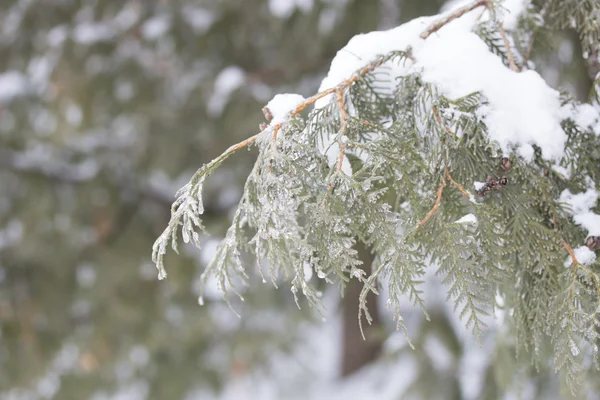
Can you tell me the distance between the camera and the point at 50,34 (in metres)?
3.13

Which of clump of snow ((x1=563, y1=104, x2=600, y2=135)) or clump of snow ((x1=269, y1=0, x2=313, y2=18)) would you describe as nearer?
clump of snow ((x1=563, y1=104, x2=600, y2=135))

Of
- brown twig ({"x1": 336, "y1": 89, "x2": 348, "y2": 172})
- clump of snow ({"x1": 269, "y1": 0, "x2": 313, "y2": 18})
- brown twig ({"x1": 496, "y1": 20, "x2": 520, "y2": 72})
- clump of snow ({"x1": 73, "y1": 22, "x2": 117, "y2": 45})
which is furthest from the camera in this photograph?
clump of snow ({"x1": 73, "y1": 22, "x2": 117, "y2": 45})

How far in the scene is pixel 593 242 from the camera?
0.89m

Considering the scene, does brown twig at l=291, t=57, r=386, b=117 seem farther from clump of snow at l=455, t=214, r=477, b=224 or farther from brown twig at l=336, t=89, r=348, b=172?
clump of snow at l=455, t=214, r=477, b=224

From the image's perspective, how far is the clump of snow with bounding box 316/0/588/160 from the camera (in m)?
0.91

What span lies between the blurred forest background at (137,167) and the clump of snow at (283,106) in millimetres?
1496

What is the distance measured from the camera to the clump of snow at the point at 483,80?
912mm

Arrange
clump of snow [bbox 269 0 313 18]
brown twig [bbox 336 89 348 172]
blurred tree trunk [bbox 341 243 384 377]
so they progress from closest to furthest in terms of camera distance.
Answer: brown twig [bbox 336 89 348 172] → clump of snow [bbox 269 0 313 18] → blurred tree trunk [bbox 341 243 384 377]

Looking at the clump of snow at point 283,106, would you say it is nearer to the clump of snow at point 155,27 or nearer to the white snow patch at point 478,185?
the white snow patch at point 478,185

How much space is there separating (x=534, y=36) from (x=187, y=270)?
2.41 metres

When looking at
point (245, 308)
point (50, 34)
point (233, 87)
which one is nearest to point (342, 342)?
point (245, 308)

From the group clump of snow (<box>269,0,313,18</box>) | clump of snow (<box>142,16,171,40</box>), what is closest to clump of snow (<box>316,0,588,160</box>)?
clump of snow (<box>269,0,313,18</box>)

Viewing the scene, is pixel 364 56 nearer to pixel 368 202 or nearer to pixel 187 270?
pixel 368 202

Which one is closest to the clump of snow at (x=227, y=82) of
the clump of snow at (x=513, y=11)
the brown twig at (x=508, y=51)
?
the clump of snow at (x=513, y=11)
